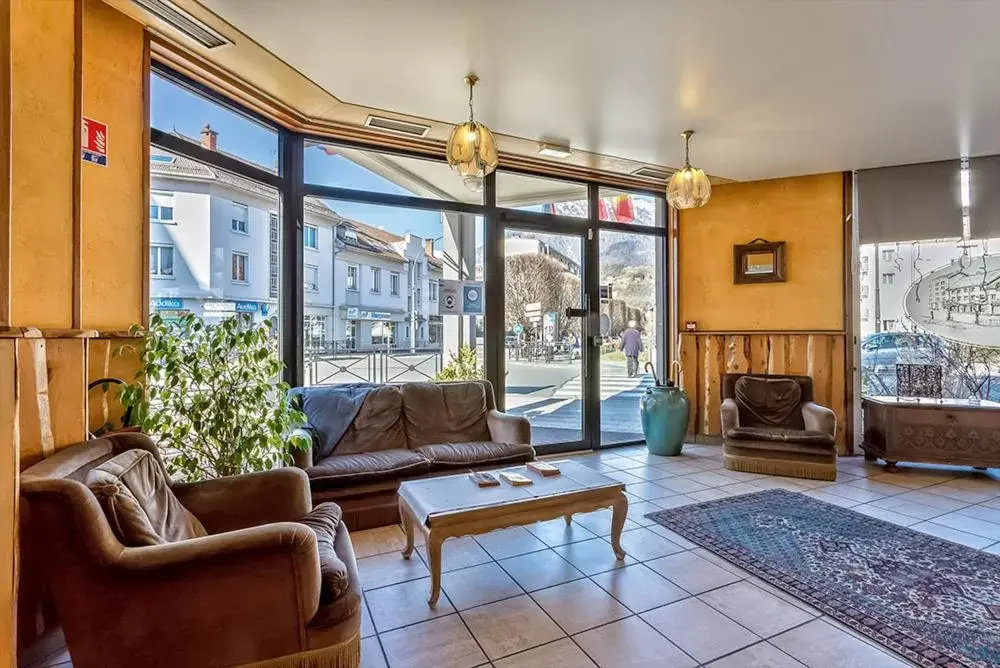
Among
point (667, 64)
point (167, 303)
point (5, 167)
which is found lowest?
point (167, 303)

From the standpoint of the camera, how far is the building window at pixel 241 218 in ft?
11.5

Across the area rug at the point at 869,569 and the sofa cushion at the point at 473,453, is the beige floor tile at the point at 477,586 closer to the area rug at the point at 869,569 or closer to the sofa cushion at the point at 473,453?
the sofa cushion at the point at 473,453

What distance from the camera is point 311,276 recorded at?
398 cm

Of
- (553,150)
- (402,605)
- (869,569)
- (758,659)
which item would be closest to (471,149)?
(553,150)

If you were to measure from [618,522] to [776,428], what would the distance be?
259 cm

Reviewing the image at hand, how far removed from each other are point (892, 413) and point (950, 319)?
4.36 feet

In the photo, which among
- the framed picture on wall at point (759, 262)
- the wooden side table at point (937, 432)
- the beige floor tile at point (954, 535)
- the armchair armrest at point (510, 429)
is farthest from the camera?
the framed picture on wall at point (759, 262)

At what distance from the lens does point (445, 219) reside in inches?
181

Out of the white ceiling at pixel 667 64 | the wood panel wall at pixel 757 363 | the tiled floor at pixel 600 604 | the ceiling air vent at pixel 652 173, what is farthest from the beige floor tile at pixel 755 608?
the ceiling air vent at pixel 652 173

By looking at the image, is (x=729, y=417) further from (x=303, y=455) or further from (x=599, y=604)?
(x=303, y=455)

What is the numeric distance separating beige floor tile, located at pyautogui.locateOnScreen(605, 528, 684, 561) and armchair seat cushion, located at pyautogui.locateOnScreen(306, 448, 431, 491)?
1.32 m

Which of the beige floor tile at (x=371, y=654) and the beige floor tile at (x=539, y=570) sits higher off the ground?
the beige floor tile at (x=539, y=570)

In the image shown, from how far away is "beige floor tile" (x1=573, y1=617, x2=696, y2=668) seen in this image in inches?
74.3

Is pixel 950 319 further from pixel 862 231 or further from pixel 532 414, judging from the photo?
pixel 532 414
